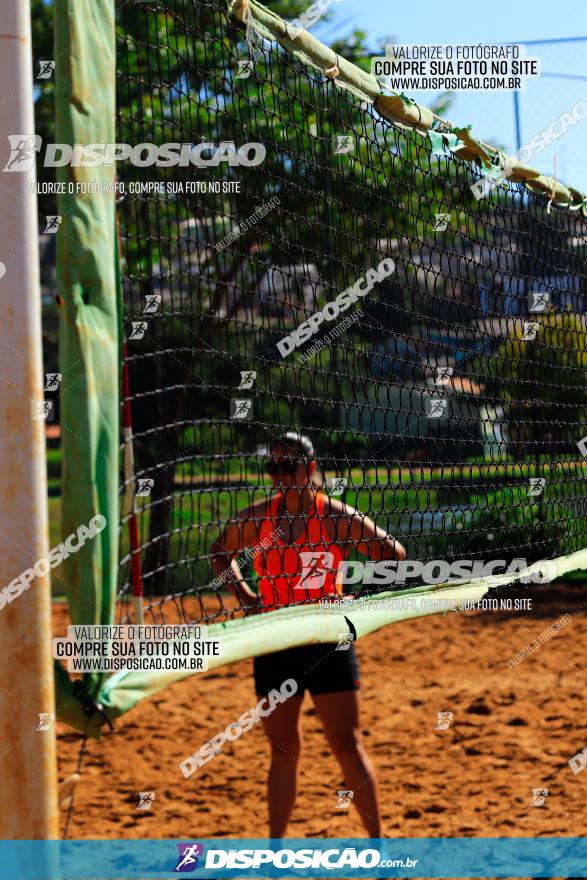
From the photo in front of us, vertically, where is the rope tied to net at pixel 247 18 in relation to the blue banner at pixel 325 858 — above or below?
above

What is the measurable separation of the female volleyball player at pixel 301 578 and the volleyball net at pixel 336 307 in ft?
0.33

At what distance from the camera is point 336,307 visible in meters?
3.71

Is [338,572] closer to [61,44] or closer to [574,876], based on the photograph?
[574,876]

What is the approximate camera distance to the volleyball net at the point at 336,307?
9.80 ft

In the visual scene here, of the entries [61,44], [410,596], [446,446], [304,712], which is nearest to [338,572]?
[410,596]

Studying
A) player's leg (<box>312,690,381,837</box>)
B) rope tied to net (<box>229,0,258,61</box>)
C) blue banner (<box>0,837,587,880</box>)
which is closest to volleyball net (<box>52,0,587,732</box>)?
rope tied to net (<box>229,0,258,61</box>)

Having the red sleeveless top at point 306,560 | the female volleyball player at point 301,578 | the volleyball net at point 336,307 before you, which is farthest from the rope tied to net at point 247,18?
the red sleeveless top at point 306,560

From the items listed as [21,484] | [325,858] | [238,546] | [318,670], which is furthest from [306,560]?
[325,858]

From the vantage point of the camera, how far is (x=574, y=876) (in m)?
→ 4.41

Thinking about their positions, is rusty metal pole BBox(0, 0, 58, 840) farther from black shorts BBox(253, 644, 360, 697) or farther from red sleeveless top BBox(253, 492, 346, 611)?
black shorts BBox(253, 644, 360, 697)

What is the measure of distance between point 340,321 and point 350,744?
5.62ft

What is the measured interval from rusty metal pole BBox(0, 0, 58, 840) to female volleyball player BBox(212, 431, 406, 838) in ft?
3.82

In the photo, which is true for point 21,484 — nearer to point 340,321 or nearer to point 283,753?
point 340,321

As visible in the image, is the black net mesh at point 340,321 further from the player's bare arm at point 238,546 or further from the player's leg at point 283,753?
the player's leg at point 283,753
